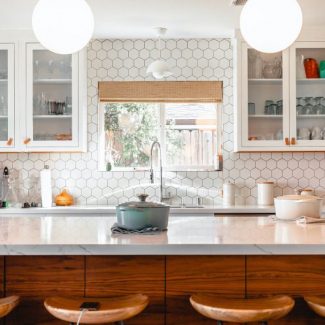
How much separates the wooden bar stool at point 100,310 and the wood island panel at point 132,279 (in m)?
0.12

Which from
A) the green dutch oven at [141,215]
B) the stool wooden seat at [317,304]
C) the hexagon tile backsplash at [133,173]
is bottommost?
the stool wooden seat at [317,304]

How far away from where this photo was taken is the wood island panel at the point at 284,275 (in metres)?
2.10

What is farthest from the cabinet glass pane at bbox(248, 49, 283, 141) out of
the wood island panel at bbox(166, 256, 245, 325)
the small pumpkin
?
the wood island panel at bbox(166, 256, 245, 325)

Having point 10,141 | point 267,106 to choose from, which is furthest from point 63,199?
point 267,106

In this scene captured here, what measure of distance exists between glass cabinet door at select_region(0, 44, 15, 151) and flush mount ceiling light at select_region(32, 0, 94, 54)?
2.17 metres

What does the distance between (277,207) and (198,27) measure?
7.00 feet

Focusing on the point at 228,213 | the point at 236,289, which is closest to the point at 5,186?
the point at 228,213

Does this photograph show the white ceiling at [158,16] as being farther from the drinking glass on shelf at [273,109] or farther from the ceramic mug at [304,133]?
the ceramic mug at [304,133]

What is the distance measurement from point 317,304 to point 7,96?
3.31 meters

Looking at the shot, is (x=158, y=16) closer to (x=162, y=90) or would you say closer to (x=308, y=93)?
(x=162, y=90)

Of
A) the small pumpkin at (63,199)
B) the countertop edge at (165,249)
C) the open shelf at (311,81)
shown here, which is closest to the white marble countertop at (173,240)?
the countertop edge at (165,249)

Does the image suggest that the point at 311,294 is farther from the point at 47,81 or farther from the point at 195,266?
the point at 47,81

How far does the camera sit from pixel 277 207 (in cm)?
274

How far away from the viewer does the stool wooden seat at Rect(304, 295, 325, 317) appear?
189 cm
